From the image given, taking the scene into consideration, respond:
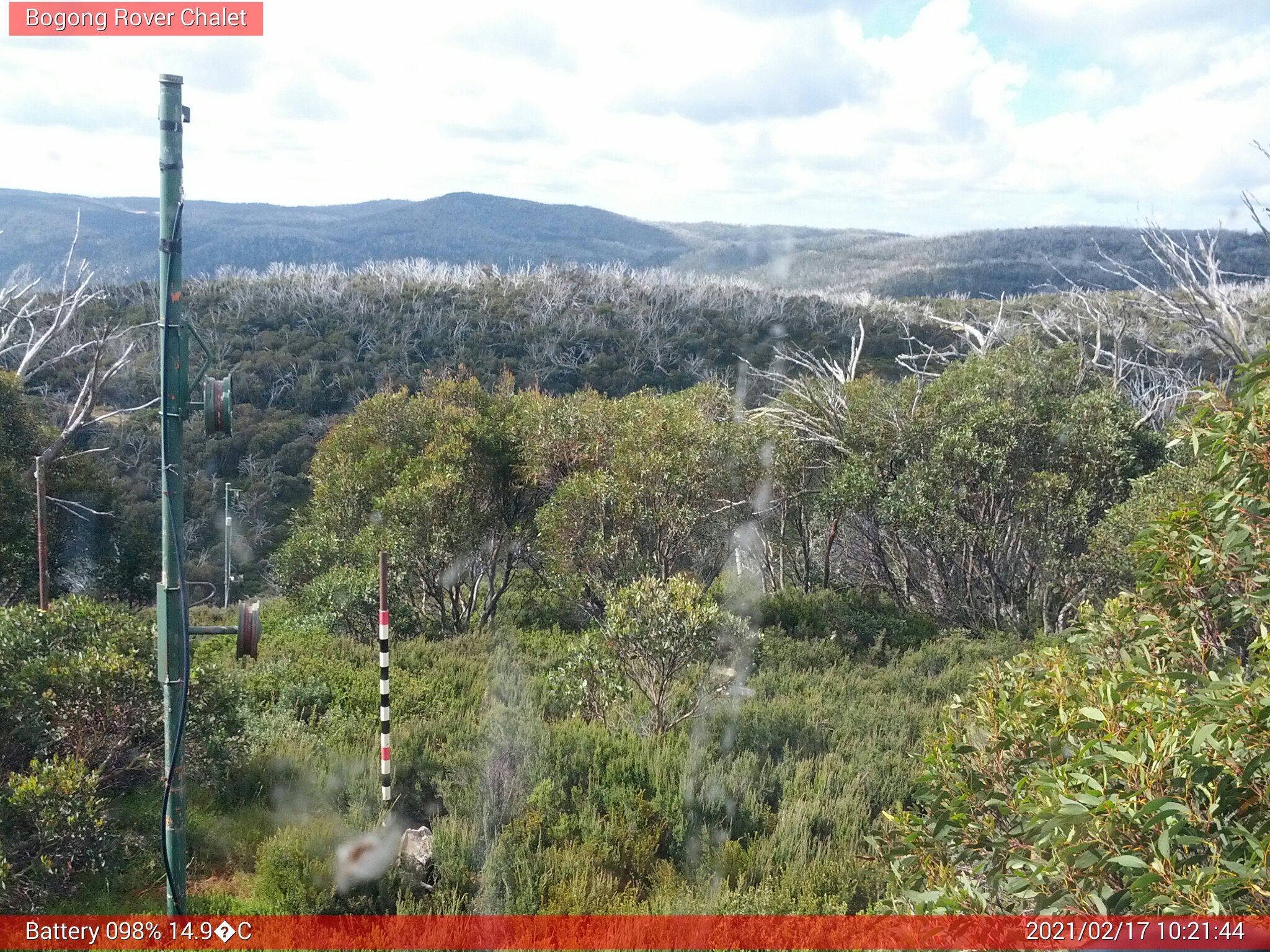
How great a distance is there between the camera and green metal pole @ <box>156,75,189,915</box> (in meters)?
3.78

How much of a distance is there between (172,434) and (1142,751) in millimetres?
3898

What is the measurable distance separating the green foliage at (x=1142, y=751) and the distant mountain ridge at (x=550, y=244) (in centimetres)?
3521

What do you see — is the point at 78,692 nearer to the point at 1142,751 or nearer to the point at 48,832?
the point at 48,832

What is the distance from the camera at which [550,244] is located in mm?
Result: 149375

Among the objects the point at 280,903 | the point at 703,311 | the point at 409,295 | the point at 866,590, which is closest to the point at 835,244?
the point at 703,311

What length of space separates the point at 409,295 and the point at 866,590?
42398mm

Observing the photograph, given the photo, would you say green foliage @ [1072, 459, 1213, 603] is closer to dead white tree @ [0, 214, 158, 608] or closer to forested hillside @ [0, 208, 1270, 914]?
forested hillside @ [0, 208, 1270, 914]

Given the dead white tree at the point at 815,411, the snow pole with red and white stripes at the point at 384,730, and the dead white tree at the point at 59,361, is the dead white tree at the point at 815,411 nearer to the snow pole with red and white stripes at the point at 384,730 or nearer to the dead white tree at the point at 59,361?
the snow pole with red and white stripes at the point at 384,730

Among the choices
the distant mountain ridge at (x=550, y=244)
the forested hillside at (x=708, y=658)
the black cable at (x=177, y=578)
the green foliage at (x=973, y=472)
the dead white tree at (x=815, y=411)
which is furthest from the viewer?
the distant mountain ridge at (x=550, y=244)

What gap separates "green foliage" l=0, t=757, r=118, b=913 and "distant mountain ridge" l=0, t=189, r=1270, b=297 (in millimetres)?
36992

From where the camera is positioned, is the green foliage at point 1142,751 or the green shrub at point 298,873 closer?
the green foliage at point 1142,751

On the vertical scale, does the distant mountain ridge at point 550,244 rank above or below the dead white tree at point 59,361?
above

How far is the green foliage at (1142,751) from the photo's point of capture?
252cm

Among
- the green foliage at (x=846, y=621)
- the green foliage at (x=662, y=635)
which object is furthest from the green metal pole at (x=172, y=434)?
the green foliage at (x=846, y=621)
